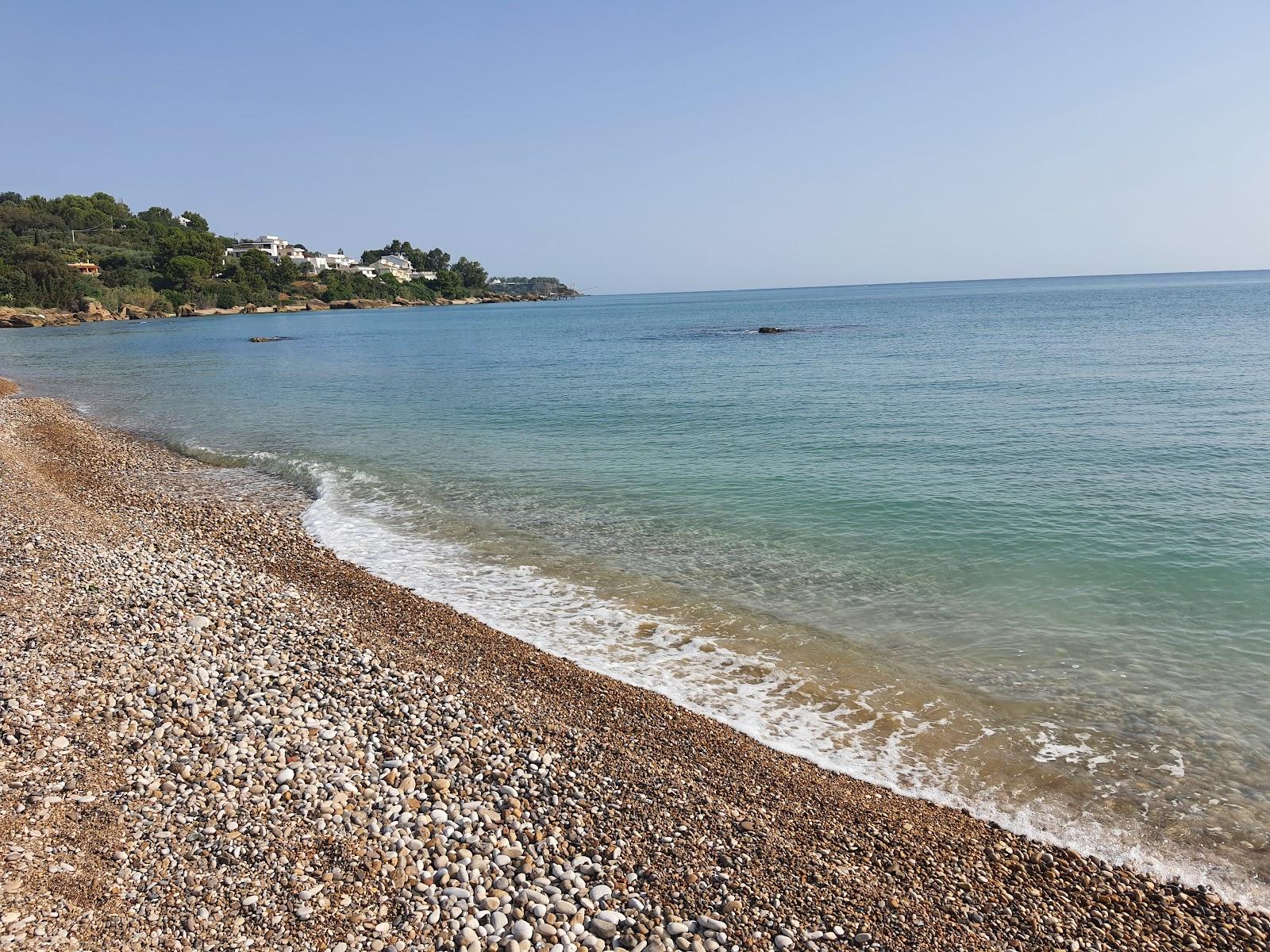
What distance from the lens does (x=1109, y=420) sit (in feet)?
82.0

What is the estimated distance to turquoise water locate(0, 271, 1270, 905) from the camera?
8281 mm

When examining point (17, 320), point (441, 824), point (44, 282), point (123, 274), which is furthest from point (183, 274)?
point (441, 824)

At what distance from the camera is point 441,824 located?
6.35 metres

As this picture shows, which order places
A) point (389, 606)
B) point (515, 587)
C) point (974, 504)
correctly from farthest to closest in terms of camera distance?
point (974, 504)
point (515, 587)
point (389, 606)

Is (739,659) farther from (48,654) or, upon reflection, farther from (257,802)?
(48,654)

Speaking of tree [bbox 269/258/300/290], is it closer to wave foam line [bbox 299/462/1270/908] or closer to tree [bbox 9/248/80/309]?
tree [bbox 9/248/80/309]

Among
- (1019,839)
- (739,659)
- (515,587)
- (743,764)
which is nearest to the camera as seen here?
(1019,839)

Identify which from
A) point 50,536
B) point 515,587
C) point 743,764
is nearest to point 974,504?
point 515,587

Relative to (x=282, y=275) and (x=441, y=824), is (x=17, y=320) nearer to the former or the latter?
(x=282, y=275)

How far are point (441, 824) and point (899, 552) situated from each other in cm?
1021

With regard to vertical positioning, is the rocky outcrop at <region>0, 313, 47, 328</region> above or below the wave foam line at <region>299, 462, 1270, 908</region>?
above

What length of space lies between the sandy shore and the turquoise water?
1.04 m

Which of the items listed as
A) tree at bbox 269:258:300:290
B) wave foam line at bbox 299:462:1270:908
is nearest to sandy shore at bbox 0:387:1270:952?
wave foam line at bbox 299:462:1270:908

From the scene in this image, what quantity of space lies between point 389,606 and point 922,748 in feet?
25.2
